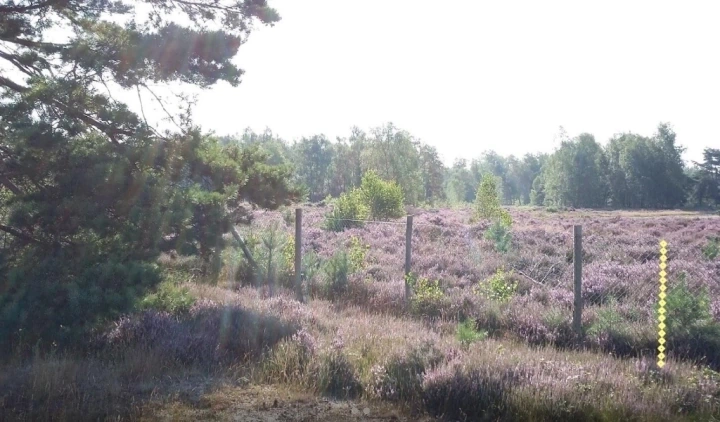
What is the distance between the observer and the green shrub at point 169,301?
8.44m

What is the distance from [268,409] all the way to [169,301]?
355cm

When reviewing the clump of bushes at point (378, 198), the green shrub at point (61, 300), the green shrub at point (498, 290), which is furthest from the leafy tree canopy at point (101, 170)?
the clump of bushes at point (378, 198)

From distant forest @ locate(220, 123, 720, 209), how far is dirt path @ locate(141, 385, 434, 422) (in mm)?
60281

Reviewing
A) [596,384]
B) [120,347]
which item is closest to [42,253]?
[120,347]

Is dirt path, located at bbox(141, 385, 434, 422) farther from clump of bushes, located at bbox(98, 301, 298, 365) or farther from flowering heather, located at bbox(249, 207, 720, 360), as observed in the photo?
flowering heather, located at bbox(249, 207, 720, 360)

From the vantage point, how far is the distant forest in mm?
73000

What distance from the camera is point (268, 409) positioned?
18.7ft

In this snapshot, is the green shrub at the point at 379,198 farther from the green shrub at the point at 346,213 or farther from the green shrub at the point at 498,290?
the green shrub at the point at 498,290

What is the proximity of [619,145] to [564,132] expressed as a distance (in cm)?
1327

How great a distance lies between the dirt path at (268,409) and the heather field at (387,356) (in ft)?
0.07

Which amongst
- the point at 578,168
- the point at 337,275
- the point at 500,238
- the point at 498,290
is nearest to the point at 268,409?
the point at 498,290

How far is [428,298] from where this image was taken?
33.6 ft

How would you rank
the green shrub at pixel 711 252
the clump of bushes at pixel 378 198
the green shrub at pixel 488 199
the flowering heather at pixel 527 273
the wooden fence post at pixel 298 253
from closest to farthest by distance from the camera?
the flowering heather at pixel 527 273 → the wooden fence post at pixel 298 253 → the green shrub at pixel 711 252 → the clump of bushes at pixel 378 198 → the green shrub at pixel 488 199

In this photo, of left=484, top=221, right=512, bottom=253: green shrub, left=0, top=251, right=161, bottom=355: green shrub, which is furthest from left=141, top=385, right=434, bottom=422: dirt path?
→ left=484, top=221, right=512, bottom=253: green shrub
